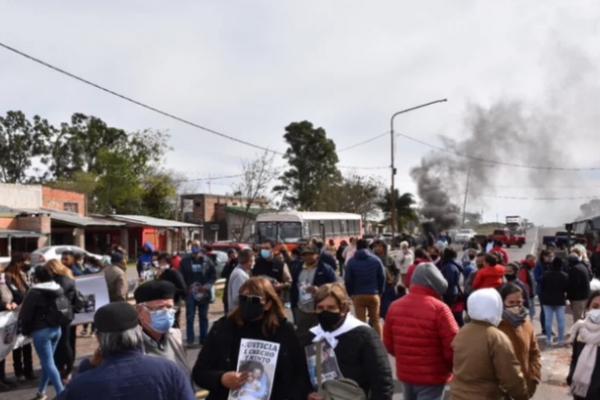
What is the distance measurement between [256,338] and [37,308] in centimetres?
506

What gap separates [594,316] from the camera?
18.4 feet

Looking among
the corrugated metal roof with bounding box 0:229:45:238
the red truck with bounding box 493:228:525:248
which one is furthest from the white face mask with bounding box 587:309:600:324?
the red truck with bounding box 493:228:525:248

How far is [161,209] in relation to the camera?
5994 cm

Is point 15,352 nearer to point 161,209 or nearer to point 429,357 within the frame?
point 429,357

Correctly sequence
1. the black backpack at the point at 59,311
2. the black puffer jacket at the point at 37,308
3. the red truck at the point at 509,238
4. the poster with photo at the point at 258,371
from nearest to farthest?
the poster with photo at the point at 258,371, the black puffer jacket at the point at 37,308, the black backpack at the point at 59,311, the red truck at the point at 509,238

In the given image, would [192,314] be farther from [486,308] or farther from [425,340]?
[486,308]

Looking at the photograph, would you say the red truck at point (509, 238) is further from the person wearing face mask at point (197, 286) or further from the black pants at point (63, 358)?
the black pants at point (63, 358)

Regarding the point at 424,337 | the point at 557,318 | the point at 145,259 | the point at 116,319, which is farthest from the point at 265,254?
the point at 116,319

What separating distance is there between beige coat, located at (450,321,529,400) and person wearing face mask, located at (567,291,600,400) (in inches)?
48.6

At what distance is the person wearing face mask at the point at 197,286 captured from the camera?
38.4 feet

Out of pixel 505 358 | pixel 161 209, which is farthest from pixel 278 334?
pixel 161 209

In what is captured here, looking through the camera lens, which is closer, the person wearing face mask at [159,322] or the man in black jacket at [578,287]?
the person wearing face mask at [159,322]

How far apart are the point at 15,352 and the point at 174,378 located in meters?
7.65

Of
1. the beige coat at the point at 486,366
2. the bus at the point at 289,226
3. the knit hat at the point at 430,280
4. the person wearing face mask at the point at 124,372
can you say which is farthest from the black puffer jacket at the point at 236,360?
the bus at the point at 289,226
